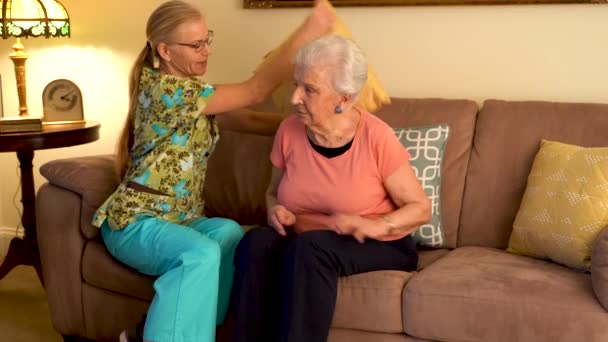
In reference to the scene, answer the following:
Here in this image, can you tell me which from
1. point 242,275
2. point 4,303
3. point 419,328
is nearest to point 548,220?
point 419,328

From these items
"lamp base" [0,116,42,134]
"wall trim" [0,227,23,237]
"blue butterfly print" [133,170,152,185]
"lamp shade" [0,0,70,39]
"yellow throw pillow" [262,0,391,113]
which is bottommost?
"wall trim" [0,227,23,237]

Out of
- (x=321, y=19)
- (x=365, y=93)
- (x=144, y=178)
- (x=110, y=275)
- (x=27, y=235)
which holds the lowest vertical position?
(x=27, y=235)

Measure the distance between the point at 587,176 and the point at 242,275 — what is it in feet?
3.42

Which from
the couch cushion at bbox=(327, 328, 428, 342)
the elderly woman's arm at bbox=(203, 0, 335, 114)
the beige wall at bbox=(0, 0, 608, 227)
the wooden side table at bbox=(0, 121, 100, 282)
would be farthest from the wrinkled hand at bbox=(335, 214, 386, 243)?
the wooden side table at bbox=(0, 121, 100, 282)

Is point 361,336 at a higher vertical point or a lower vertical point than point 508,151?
lower

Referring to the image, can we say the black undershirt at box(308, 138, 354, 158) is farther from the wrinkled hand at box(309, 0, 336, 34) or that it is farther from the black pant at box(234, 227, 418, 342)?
the wrinkled hand at box(309, 0, 336, 34)

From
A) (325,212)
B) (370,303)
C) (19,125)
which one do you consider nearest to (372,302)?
(370,303)

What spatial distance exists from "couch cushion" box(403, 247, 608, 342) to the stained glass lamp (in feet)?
6.53

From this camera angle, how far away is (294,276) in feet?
7.08

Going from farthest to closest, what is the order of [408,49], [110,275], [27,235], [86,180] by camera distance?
[27,235] → [408,49] → [86,180] → [110,275]

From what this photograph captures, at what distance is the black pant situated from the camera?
7.04 ft

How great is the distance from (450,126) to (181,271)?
3.58 feet

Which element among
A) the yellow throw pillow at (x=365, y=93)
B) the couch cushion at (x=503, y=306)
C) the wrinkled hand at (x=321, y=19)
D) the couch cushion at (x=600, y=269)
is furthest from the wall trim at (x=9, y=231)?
the couch cushion at (x=600, y=269)

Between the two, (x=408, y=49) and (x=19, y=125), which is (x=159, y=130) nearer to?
(x=19, y=125)
